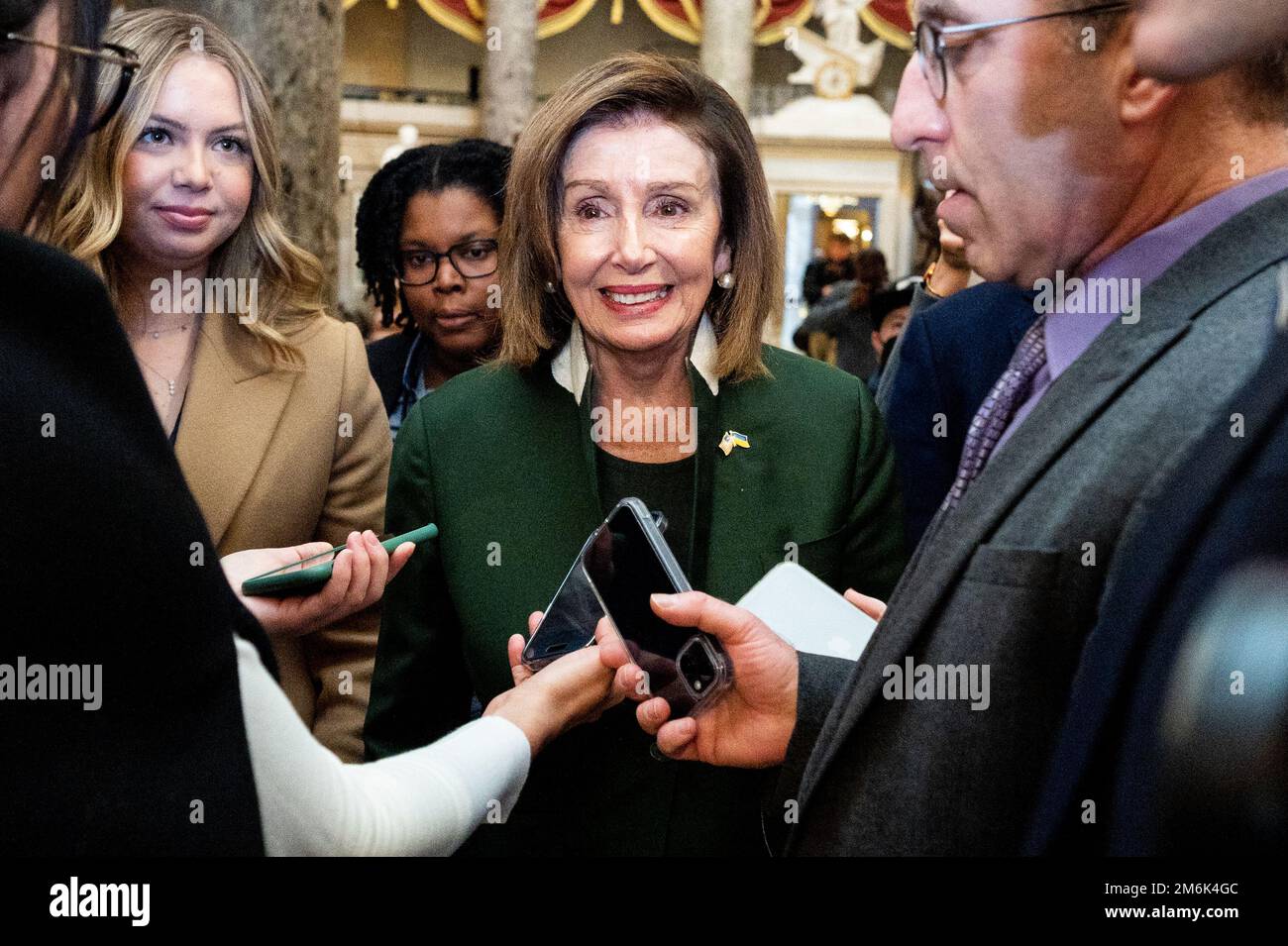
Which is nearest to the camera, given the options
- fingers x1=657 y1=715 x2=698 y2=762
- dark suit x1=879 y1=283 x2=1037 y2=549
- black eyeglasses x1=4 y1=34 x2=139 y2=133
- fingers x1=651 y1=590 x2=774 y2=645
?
black eyeglasses x1=4 y1=34 x2=139 y2=133

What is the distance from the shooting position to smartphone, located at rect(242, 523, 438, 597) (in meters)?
1.75

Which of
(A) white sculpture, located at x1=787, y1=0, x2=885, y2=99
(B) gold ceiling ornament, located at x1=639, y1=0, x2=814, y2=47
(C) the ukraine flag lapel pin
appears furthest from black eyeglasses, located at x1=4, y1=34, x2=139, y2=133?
(A) white sculpture, located at x1=787, y1=0, x2=885, y2=99

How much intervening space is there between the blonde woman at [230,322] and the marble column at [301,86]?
797mm

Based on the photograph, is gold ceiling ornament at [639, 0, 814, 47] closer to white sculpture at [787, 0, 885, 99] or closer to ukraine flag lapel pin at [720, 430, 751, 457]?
white sculpture at [787, 0, 885, 99]

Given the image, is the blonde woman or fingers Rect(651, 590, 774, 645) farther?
the blonde woman

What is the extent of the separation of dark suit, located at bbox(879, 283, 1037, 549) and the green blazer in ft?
1.16

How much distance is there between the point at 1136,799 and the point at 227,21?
9.39ft

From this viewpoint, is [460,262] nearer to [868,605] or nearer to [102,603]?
[868,605]

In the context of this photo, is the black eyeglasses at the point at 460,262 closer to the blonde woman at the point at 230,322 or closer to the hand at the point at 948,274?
the blonde woman at the point at 230,322

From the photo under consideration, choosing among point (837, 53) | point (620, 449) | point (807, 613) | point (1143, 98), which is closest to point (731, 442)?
point (620, 449)

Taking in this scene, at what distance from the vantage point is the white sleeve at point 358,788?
1.01 metres

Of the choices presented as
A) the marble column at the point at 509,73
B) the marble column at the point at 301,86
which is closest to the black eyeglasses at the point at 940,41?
the marble column at the point at 301,86

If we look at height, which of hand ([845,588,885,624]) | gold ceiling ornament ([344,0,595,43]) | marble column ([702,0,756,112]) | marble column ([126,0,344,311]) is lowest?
hand ([845,588,885,624])
